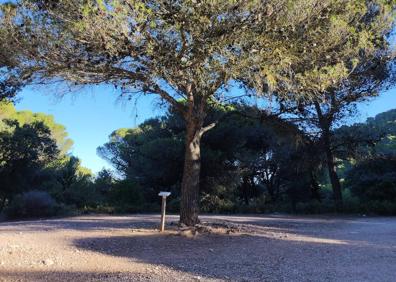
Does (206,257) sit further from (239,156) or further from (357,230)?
(239,156)

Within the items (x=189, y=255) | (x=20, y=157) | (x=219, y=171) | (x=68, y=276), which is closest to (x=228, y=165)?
(x=219, y=171)

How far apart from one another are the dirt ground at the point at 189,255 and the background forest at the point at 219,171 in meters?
5.35

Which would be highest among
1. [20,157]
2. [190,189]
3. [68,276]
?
[20,157]

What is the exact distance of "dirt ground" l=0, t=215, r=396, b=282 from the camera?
Result: 563 centimetres

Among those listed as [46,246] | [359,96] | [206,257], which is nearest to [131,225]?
[46,246]

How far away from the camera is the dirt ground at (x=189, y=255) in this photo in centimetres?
563

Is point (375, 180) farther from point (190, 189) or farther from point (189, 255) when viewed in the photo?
point (189, 255)

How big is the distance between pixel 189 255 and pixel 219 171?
12.9 meters

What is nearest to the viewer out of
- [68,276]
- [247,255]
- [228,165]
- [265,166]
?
[68,276]

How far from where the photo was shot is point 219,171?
20062 mm

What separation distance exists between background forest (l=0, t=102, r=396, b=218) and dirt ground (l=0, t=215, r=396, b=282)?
5347 mm

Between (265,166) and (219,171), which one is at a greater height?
(265,166)

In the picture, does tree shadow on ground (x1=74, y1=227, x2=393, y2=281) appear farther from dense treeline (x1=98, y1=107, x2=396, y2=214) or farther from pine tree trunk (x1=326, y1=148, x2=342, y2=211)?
pine tree trunk (x1=326, y1=148, x2=342, y2=211)

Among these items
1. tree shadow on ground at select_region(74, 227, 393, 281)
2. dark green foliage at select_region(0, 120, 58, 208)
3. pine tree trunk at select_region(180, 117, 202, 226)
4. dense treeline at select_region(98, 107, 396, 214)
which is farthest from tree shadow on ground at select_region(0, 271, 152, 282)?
dark green foliage at select_region(0, 120, 58, 208)
